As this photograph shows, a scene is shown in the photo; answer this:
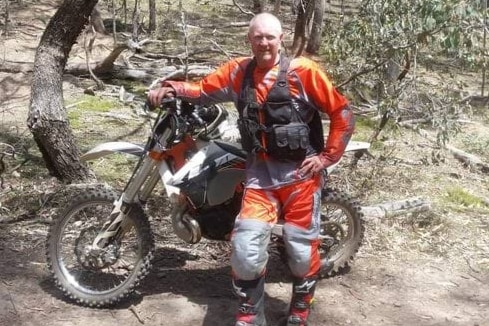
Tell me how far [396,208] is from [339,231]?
1.14 meters

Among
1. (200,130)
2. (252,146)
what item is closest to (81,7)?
(200,130)

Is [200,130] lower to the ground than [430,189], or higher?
higher

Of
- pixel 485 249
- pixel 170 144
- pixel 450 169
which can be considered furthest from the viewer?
pixel 450 169

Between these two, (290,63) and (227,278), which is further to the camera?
(227,278)

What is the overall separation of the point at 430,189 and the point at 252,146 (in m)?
3.36

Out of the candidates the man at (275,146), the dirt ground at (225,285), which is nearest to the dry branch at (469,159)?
the dirt ground at (225,285)

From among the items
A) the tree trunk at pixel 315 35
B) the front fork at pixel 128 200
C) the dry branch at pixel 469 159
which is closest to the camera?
the front fork at pixel 128 200

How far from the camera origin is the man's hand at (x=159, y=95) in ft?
12.3

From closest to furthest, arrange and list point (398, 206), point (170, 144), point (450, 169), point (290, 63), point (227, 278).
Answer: point (290, 63)
point (170, 144)
point (227, 278)
point (398, 206)
point (450, 169)

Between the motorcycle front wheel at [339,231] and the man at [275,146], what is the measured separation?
0.63 meters

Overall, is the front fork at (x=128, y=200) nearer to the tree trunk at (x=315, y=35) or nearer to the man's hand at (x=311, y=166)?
the man's hand at (x=311, y=166)

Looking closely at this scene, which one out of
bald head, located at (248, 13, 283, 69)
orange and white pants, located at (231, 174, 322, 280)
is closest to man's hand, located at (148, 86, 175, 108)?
bald head, located at (248, 13, 283, 69)

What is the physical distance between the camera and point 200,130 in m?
3.95

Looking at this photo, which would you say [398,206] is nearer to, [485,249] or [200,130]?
[485,249]
